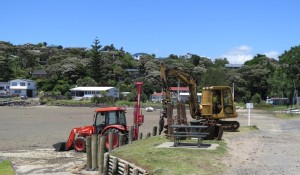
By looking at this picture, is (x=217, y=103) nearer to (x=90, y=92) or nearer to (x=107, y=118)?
(x=107, y=118)

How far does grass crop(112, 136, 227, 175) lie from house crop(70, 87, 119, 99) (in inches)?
3493

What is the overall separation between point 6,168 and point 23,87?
100 meters

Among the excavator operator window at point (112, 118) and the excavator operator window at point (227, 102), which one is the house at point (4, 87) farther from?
the excavator operator window at point (112, 118)

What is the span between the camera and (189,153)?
592 inches

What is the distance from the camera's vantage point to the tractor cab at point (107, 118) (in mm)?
21719

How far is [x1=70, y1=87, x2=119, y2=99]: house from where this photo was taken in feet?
345

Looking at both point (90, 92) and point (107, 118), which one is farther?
point (90, 92)

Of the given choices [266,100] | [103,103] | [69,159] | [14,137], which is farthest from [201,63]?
[69,159]

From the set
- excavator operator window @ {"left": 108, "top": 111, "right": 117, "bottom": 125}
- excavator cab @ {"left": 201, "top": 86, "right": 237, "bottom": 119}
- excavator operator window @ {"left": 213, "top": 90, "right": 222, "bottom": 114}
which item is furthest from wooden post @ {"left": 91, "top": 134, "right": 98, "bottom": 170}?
excavator operator window @ {"left": 213, "top": 90, "right": 222, "bottom": 114}

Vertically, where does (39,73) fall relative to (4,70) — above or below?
below

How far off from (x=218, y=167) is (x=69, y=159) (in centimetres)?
858

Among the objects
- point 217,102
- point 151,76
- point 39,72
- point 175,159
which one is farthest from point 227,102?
point 39,72

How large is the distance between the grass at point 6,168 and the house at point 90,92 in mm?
85713

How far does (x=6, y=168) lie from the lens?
17.0m
